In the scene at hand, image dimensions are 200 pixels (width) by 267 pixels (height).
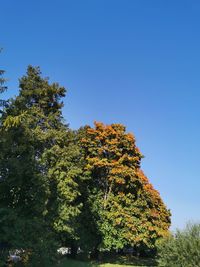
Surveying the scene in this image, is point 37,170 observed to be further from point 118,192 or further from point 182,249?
point 118,192

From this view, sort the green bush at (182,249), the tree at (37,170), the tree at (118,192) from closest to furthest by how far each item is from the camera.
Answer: the tree at (37,170)
the green bush at (182,249)
the tree at (118,192)

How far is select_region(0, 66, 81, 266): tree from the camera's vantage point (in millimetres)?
20281

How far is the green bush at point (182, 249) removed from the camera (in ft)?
80.1

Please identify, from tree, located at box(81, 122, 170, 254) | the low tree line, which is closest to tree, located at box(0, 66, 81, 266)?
the low tree line

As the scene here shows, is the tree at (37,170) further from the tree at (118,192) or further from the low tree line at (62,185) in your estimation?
the tree at (118,192)

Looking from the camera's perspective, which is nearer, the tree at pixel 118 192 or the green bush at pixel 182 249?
the green bush at pixel 182 249

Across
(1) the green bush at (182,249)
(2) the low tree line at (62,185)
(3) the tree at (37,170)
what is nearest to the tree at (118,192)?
(2) the low tree line at (62,185)

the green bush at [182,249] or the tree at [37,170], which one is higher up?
the tree at [37,170]

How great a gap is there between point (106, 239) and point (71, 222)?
657 cm

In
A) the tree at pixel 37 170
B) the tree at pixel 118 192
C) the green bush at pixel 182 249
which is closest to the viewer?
the tree at pixel 37 170

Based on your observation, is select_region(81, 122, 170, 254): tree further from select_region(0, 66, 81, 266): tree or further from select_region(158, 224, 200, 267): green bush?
select_region(158, 224, 200, 267): green bush

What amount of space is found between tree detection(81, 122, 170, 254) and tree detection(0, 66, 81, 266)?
241 inches

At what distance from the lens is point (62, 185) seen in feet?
90.5

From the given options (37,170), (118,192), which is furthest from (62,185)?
(118,192)
